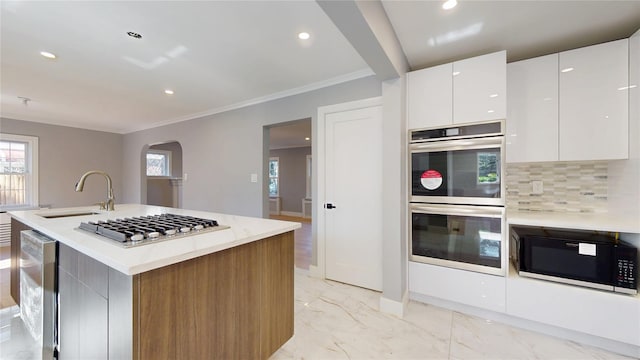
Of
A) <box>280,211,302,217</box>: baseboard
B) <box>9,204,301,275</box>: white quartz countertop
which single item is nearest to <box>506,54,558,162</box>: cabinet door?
<box>9,204,301,275</box>: white quartz countertop

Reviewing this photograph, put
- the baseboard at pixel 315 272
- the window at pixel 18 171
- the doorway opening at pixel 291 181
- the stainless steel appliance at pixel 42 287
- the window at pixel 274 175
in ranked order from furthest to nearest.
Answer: the window at pixel 274 175, the doorway opening at pixel 291 181, the window at pixel 18 171, the baseboard at pixel 315 272, the stainless steel appliance at pixel 42 287

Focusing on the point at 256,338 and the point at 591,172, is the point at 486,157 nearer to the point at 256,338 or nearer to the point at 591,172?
the point at 591,172

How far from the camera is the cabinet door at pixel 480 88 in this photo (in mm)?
1959

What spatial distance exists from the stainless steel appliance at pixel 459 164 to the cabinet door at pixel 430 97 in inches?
3.6

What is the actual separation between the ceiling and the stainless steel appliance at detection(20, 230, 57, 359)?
1550 millimetres

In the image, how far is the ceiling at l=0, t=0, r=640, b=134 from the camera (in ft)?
5.47

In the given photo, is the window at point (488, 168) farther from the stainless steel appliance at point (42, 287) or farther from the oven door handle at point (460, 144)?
the stainless steel appliance at point (42, 287)

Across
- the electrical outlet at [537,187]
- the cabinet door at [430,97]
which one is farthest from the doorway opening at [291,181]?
the electrical outlet at [537,187]

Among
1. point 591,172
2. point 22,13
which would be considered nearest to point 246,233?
point 22,13

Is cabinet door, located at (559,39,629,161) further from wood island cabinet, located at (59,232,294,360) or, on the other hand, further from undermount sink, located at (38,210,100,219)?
undermount sink, located at (38,210,100,219)

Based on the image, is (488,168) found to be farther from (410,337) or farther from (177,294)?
(177,294)

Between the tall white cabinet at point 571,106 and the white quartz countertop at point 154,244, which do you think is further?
the tall white cabinet at point 571,106

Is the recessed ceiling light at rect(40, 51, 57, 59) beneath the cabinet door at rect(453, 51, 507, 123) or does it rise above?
above

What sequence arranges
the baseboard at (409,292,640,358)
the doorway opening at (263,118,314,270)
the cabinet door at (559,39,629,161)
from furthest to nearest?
the doorway opening at (263,118,314,270) → the cabinet door at (559,39,629,161) → the baseboard at (409,292,640,358)
